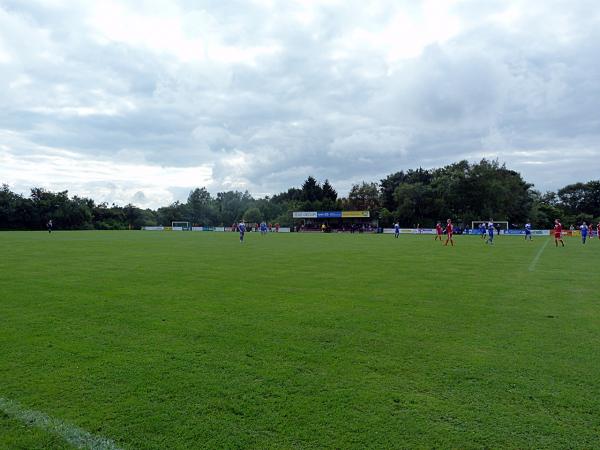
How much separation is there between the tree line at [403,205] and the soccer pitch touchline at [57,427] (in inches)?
2981

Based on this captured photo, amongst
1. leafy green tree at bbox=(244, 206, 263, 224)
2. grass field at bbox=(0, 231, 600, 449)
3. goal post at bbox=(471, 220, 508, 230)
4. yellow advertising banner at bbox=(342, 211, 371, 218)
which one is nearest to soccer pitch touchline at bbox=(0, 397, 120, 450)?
grass field at bbox=(0, 231, 600, 449)

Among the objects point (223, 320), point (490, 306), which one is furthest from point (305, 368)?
point (490, 306)

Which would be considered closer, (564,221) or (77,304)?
(77,304)

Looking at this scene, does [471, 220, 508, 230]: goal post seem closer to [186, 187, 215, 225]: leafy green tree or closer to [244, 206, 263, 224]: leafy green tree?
[244, 206, 263, 224]: leafy green tree

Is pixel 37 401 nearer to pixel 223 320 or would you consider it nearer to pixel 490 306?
pixel 223 320

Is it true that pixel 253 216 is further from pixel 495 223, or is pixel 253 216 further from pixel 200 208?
pixel 495 223

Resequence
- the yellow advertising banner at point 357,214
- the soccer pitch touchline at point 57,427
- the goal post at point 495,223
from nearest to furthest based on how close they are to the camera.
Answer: the soccer pitch touchline at point 57,427 < the goal post at point 495,223 < the yellow advertising banner at point 357,214

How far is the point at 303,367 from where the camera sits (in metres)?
5.09

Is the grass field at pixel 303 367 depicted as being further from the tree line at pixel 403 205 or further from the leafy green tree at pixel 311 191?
the leafy green tree at pixel 311 191

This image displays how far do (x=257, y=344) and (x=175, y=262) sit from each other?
41.0 feet

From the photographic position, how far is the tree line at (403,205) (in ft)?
246

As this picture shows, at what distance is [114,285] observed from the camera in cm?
1125

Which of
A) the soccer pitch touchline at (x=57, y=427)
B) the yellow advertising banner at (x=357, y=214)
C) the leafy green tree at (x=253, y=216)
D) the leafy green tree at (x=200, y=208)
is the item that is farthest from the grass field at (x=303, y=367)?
the leafy green tree at (x=200, y=208)

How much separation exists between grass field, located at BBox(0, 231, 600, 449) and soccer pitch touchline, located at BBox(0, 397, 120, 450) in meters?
0.05
